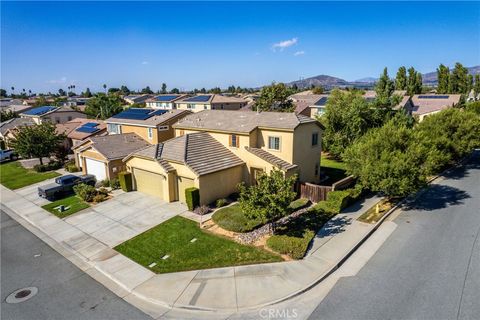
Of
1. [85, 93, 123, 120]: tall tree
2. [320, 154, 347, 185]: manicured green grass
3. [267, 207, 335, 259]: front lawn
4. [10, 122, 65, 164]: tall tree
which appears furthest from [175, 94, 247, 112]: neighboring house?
[267, 207, 335, 259]: front lawn

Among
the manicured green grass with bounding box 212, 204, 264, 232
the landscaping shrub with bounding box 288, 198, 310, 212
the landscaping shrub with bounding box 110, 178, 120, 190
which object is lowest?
the landscaping shrub with bounding box 288, 198, 310, 212

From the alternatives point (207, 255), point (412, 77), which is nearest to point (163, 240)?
point (207, 255)

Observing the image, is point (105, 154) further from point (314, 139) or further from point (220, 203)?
point (314, 139)

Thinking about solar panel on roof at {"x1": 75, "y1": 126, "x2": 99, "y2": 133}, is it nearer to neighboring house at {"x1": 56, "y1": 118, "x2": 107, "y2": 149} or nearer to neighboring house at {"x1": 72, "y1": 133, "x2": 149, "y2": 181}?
neighboring house at {"x1": 56, "y1": 118, "x2": 107, "y2": 149}

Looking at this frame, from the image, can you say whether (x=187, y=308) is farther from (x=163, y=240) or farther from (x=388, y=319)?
(x=388, y=319)

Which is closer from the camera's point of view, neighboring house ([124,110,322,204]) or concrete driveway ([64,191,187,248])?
concrete driveway ([64,191,187,248])

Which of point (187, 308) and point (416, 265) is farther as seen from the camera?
point (416, 265)

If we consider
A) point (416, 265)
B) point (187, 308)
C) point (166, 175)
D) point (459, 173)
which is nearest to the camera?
point (187, 308)

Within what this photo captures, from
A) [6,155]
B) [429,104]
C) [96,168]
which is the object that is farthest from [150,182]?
[429,104]
